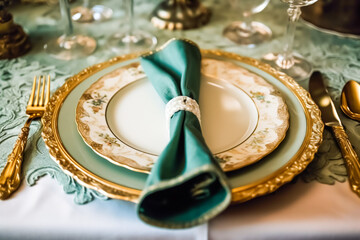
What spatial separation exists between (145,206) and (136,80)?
0.94 ft

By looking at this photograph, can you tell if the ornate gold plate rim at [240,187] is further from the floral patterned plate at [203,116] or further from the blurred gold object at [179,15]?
the blurred gold object at [179,15]

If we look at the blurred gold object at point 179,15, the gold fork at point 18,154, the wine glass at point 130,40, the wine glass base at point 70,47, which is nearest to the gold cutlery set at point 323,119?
the gold fork at point 18,154

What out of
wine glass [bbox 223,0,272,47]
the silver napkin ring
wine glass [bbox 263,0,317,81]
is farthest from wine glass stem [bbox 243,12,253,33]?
the silver napkin ring

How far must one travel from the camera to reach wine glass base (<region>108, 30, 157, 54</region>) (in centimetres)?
86

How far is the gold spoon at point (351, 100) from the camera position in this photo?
0.62m

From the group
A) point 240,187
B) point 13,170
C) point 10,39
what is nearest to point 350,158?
point 240,187

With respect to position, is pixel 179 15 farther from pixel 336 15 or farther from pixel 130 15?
pixel 336 15

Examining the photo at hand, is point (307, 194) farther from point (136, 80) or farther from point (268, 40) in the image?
point (268, 40)

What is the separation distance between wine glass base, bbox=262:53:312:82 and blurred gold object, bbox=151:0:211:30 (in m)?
0.22

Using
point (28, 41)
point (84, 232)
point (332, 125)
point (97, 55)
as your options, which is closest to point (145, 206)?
point (84, 232)

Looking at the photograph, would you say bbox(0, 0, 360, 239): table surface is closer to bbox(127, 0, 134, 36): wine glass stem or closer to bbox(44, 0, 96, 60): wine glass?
bbox(44, 0, 96, 60): wine glass

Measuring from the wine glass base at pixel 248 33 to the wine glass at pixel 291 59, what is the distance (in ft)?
0.26

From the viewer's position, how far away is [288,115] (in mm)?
553

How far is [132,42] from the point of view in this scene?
89cm
